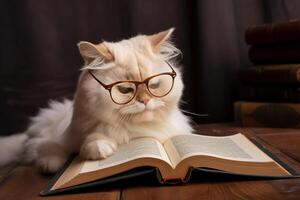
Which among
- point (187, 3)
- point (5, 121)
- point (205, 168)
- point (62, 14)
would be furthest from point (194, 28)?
point (205, 168)

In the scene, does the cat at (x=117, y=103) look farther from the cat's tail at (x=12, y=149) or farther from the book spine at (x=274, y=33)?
the book spine at (x=274, y=33)

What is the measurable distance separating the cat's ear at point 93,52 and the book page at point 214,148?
29 centimetres

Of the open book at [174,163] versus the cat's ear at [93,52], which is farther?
the cat's ear at [93,52]

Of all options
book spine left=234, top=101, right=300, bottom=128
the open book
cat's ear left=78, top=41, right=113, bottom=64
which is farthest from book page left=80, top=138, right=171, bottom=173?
book spine left=234, top=101, right=300, bottom=128

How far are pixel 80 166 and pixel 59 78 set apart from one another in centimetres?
95

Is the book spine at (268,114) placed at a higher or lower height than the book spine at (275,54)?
lower

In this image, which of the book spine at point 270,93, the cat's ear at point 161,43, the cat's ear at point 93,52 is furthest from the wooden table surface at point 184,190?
the book spine at point 270,93

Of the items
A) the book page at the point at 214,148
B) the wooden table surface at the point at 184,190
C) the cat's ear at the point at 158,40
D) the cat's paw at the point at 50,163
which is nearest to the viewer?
the wooden table surface at the point at 184,190

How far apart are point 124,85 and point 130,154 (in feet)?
0.71

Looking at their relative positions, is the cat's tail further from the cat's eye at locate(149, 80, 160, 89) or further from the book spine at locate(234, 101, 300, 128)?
the book spine at locate(234, 101, 300, 128)

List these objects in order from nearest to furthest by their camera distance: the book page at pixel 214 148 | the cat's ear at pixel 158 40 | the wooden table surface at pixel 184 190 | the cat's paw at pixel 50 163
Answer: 1. the wooden table surface at pixel 184 190
2. the book page at pixel 214 148
3. the cat's paw at pixel 50 163
4. the cat's ear at pixel 158 40

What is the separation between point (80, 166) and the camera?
909 millimetres

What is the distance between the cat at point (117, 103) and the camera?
1.03m

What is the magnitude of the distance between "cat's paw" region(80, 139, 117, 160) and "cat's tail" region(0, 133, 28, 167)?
0.36 meters
